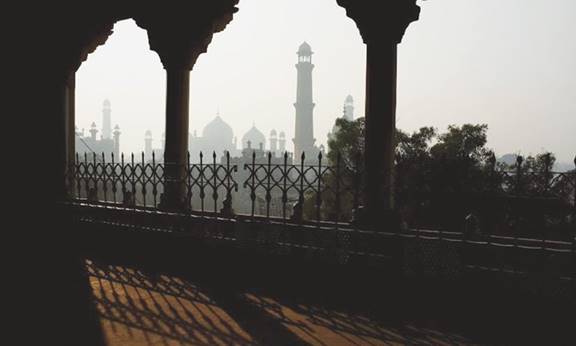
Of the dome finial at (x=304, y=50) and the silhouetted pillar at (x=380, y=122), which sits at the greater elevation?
the dome finial at (x=304, y=50)

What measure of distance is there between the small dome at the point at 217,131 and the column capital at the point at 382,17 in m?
168

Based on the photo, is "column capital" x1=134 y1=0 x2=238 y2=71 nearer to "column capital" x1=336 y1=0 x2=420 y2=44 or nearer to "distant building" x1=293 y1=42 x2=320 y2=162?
"column capital" x1=336 y1=0 x2=420 y2=44

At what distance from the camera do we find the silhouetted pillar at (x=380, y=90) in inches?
233

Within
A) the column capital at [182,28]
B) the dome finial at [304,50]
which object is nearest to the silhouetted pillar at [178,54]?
the column capital at [182,28]

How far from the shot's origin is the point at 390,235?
5.33 meters

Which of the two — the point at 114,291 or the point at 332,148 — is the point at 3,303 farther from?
the point at 332,148

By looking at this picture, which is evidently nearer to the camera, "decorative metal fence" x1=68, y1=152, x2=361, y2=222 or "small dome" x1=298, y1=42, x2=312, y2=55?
"decorative metal fence" x1=68, y1=152, x2=361, y2=222

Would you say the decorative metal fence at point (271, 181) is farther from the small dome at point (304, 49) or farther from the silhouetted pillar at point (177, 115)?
the small dome at point (304, 49)

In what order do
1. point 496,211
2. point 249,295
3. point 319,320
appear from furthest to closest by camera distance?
point 496,211 → point 249,295 → point 319,320

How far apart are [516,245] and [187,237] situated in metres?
4.25

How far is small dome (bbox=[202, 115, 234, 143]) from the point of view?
17350cm

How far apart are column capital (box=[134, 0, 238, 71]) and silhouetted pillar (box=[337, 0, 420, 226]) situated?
8.68 feet

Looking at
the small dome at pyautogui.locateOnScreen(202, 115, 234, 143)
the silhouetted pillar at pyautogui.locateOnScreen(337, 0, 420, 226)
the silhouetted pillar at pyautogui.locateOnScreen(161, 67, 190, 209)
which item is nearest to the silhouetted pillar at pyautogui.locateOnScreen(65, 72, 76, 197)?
the silhouetted pillar at pyautogui.locateOnScreen(161, 67, 190, 209)

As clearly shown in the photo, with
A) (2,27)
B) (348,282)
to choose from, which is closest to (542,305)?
(348,282)
